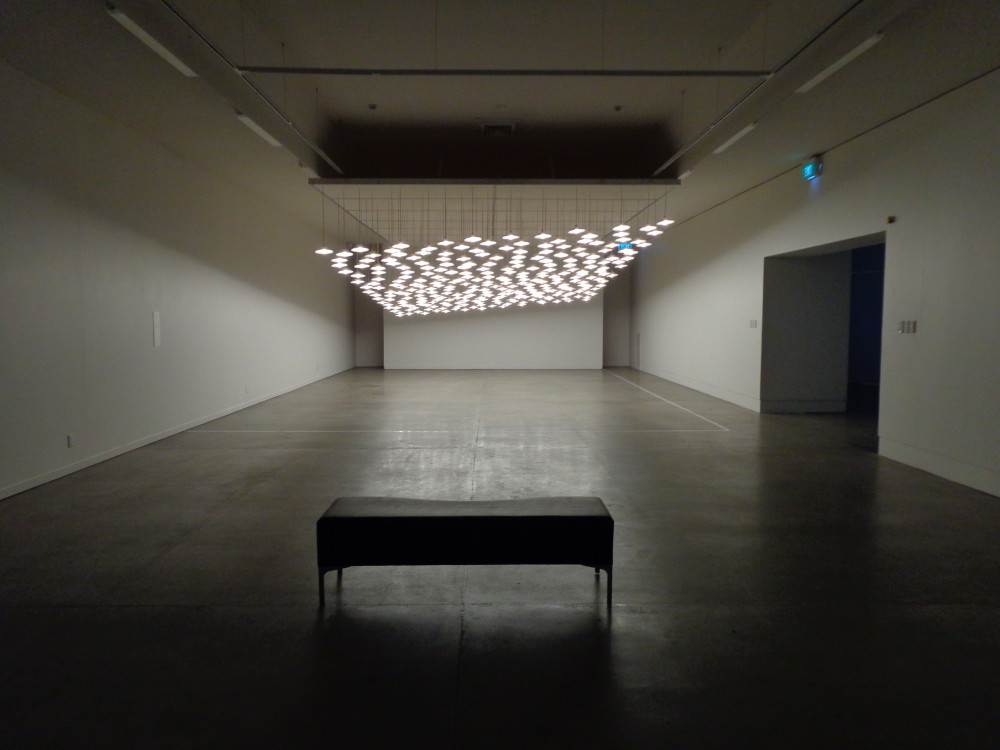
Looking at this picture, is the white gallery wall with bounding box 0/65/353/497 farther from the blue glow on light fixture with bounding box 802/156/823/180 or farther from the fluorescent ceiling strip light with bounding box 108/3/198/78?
the blue glow on light fixture with bounding box 802/156/823/180

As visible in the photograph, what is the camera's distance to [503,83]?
9.65 meters

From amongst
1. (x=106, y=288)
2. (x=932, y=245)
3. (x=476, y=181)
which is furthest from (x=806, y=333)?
(x=106, y=288)

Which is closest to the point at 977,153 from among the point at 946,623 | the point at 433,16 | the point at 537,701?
the point at 946,623

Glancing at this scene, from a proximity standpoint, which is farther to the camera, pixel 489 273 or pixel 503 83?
pixel 489 273

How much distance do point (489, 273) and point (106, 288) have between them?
10463 millimetres

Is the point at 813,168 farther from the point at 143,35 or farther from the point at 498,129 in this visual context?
the point at 143,35

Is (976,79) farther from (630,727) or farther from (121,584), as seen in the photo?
(121,584)

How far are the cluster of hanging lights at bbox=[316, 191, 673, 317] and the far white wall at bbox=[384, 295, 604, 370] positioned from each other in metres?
0.47

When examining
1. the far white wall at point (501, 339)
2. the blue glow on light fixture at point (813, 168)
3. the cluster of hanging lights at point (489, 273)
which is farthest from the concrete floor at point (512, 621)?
the far white wall at point (501, 339)

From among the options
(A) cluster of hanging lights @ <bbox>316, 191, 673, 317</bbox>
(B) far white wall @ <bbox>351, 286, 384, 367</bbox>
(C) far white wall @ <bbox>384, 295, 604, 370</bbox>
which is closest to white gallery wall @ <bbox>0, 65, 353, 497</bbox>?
(A) cluster of hanging lights @ <bbox>316, 191, 673, 317</bbox>

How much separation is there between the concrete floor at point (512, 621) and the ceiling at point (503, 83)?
447cm

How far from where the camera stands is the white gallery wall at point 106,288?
20.6ft

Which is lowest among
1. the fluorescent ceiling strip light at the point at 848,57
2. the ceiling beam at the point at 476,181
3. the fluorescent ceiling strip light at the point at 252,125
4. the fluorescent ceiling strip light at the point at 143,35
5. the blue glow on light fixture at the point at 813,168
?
the fluorescent ceiling strip light at the point at 143,35

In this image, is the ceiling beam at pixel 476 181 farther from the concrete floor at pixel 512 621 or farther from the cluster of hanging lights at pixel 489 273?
the concrete floor at pixel 512 621
